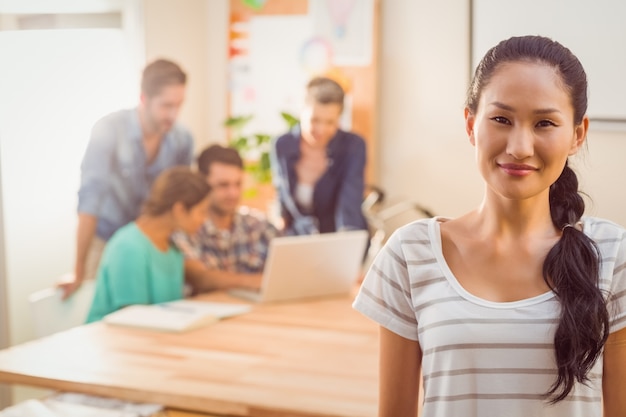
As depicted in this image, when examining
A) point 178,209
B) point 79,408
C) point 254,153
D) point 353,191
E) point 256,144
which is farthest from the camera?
point 254,153

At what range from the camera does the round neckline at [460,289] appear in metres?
1.33

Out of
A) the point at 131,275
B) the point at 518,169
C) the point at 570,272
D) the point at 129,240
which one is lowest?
the point at 131,275

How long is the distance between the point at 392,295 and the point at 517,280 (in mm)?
196

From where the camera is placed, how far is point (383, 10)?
12.6ft

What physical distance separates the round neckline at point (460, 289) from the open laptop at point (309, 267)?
4.69ft

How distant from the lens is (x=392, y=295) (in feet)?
4.67

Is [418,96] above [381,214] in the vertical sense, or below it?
above

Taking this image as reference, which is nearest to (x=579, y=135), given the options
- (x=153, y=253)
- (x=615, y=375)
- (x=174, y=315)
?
(x=615, y=375)

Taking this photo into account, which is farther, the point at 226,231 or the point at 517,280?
the point at 226,231

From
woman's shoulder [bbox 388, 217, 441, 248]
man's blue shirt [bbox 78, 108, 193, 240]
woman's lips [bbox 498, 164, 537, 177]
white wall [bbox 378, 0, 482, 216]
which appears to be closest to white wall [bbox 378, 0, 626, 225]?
white wall [bbox 378, 0, 482, 216]

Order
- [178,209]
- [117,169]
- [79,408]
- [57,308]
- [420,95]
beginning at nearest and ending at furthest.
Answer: [79,408]
[178,209]
[57,308]
[117,169]
[420,95]

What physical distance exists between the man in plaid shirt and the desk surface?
20.8 inches

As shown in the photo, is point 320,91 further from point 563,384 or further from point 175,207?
point 563,384

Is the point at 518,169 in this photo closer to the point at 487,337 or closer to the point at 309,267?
the point at 487,337
